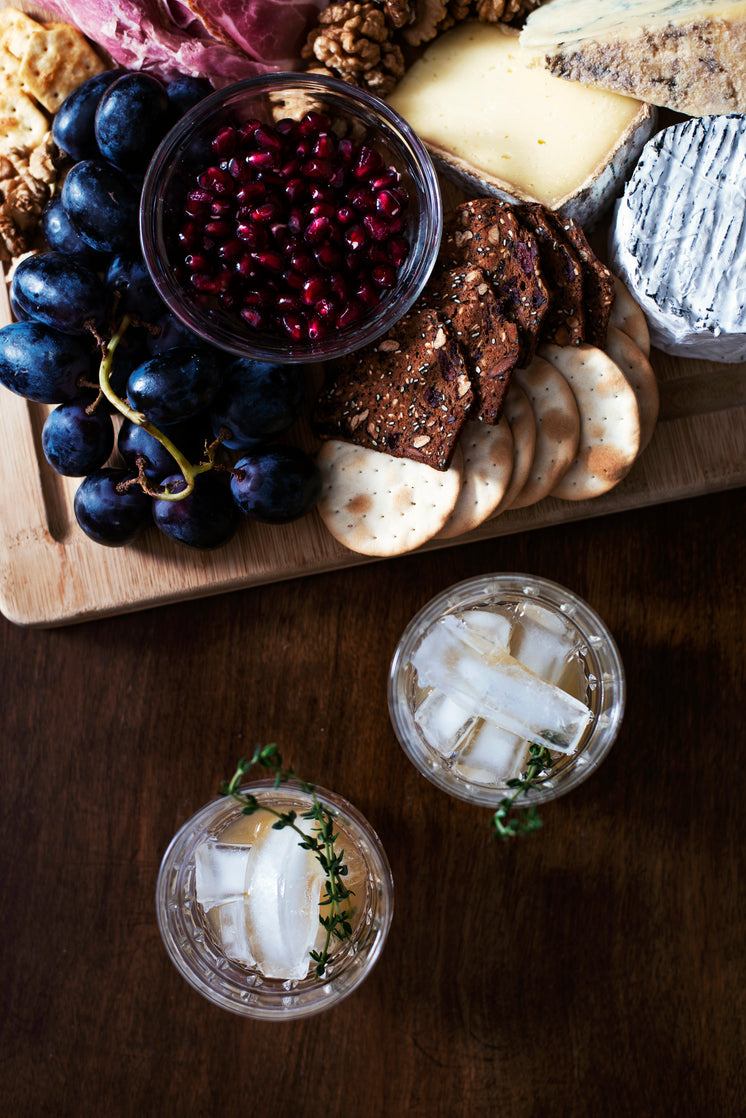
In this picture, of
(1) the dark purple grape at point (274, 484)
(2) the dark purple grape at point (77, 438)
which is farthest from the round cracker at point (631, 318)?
(2) the dark purple grape at point (77, 438)

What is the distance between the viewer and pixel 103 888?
3.79 feet

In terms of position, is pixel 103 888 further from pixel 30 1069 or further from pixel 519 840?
pixel 519 840

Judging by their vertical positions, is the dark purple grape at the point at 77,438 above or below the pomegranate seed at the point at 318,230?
below

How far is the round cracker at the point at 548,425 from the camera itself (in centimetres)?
103

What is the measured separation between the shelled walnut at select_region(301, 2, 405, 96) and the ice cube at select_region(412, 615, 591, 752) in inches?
28.1

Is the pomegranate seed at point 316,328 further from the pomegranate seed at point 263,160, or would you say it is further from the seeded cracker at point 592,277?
the seeded cracker at point 592,277

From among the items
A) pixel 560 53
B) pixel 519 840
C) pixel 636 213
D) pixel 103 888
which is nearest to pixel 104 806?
pixel 103 888

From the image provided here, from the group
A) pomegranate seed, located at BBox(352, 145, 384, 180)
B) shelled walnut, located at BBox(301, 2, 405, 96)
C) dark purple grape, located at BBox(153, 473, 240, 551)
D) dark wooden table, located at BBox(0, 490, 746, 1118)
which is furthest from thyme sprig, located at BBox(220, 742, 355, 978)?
shelled walnut, located at BBox(301, 2, 405, 96)

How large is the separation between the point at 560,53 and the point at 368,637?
77 centimetres

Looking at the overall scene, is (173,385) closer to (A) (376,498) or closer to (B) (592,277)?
(A) (376,498)

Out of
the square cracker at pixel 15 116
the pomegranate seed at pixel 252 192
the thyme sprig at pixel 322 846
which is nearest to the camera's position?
the thyme sprig at pixel 322 846

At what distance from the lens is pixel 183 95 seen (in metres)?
1.02

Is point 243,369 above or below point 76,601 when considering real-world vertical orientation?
above

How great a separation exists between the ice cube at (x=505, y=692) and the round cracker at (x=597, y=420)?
0.23 metres
